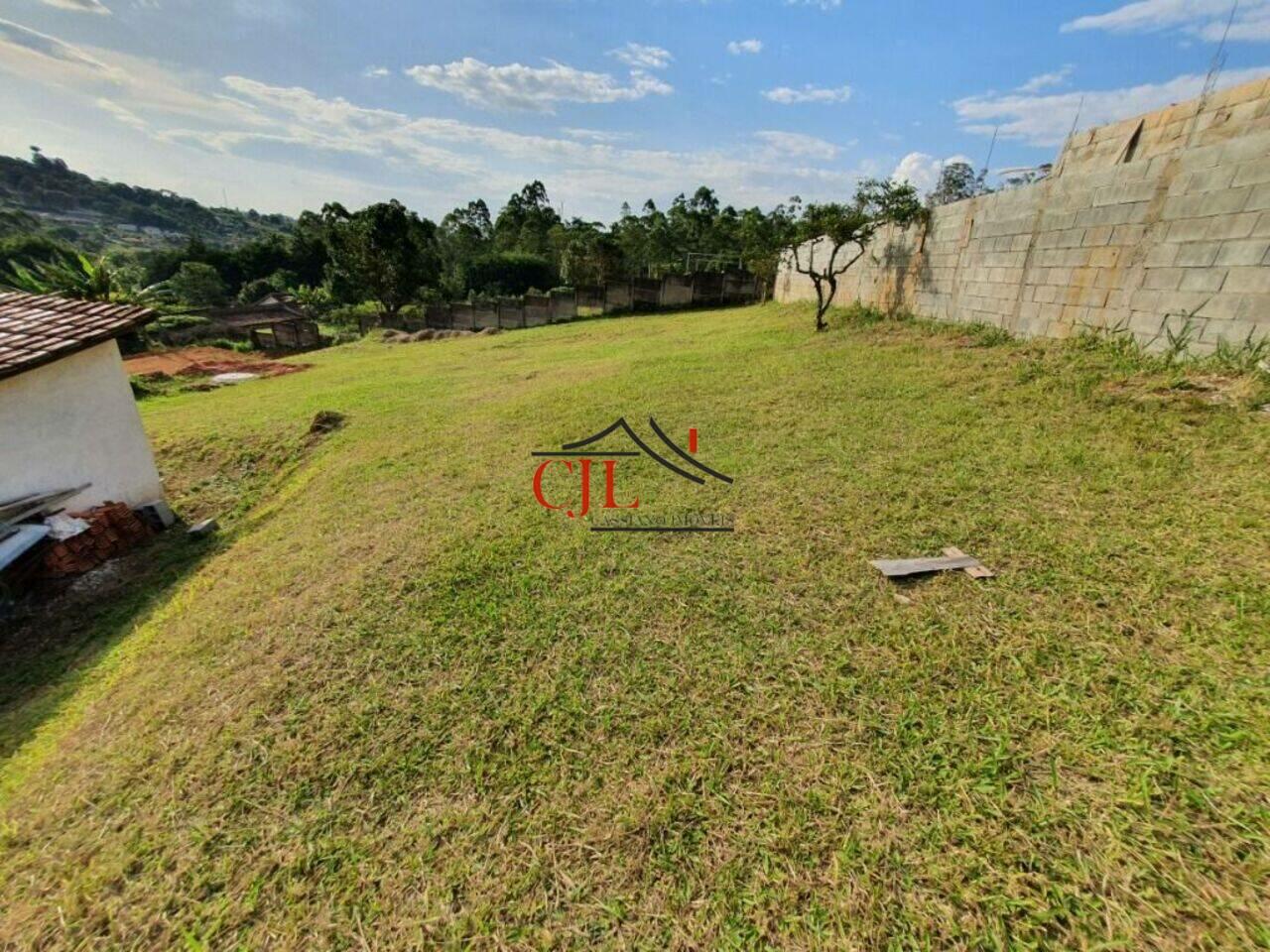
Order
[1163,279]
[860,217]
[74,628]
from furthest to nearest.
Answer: [860,217] → [1163,279] → [74,628]

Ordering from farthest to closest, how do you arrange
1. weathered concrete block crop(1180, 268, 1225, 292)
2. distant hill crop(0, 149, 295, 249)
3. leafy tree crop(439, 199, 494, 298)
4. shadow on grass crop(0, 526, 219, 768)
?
distant hill crop(0, 149, 295, 249), leafy tree crop(439, 199, 494, 298), weathered concrete block crop(1180, 268, 1225, 292), shadow on grass crop(0, 526, 219, 768)

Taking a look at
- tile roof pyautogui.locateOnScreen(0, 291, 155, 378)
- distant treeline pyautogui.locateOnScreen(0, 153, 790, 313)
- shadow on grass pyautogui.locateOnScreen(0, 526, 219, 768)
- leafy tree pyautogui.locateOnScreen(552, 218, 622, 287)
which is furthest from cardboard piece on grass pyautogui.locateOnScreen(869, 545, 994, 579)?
leafy tree pyautogui.locateOnScreen(552, 218, 622, 287)

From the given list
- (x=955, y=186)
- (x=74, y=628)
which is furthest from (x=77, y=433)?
(x=955, y=186)

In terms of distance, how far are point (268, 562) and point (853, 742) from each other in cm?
411

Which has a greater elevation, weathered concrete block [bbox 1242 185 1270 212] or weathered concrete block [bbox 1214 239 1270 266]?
weathered concrete block [bbox 1242 185 1270 212]

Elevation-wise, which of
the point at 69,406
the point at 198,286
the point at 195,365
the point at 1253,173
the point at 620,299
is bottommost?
the point at 195,365

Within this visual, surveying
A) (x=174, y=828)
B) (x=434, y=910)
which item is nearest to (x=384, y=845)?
(x=434, y=910)

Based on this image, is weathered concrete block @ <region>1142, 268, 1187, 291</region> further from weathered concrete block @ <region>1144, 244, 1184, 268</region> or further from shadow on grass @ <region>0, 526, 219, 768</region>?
shadow on grass @ <region>0, 526, 219, 768</region>

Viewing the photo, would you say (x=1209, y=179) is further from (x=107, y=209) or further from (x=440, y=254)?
(x=107, y=209)

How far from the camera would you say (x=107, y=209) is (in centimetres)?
9156

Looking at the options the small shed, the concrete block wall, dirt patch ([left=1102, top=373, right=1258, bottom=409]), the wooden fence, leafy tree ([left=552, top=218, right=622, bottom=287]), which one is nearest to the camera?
dirt patch ([left=1102, top=373, right=1258, bottom=409])

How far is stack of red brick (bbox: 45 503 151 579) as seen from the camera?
4152mm

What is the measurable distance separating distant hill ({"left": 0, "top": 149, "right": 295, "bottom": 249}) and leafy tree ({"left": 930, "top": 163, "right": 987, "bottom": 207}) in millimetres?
92037

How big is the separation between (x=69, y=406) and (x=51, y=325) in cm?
75
